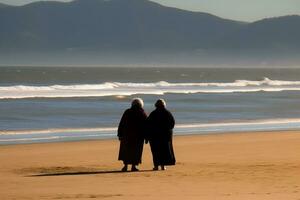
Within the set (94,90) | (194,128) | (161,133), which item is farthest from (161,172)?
(94,90)

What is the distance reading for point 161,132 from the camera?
675 inches

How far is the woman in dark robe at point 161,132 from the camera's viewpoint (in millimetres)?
17062

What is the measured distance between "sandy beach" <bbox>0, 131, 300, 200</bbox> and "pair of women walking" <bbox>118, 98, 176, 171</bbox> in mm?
261

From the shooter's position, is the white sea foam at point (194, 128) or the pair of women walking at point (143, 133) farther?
the white sea foam at point (194, 128)

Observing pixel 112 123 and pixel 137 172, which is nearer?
pixel 137 172

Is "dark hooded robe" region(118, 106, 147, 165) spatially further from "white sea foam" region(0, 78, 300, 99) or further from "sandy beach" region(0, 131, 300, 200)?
"white sea foam" region(0, 78, 300, 99)

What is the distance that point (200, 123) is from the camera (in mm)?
29859

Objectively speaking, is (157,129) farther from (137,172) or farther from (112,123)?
(112,123)

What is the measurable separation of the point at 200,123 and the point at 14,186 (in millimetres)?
15742

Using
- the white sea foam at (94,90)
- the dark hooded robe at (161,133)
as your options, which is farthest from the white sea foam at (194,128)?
the white sea foam at (94,90)

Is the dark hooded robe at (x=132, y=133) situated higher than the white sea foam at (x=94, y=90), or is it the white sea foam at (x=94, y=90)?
the white sea foam at (x=94, y=90)

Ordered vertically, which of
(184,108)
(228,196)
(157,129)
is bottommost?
(228,196)

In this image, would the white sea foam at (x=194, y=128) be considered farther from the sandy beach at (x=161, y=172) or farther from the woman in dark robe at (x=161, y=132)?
the woman in dark robe at (x=161, y=132)

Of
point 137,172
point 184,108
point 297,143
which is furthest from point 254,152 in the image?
point 184,108
